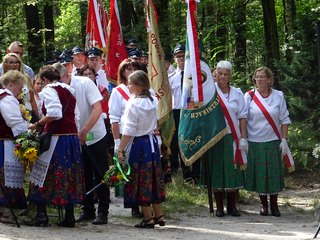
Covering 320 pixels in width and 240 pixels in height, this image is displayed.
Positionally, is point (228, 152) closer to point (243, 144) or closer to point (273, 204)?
point (243, 144)

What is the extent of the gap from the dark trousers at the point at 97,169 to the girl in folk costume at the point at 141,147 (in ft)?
1.39

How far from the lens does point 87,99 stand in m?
8.97

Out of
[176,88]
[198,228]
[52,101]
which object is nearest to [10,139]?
[52,101]

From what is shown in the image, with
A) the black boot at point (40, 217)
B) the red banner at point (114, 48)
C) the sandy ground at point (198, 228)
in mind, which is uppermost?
the red banner at point (114, 48)

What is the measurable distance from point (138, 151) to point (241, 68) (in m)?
13.1

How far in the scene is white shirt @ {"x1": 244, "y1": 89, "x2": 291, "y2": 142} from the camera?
1048 cm

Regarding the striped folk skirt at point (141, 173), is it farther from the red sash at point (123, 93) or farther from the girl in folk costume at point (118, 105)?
the red sash at point (123, 93)

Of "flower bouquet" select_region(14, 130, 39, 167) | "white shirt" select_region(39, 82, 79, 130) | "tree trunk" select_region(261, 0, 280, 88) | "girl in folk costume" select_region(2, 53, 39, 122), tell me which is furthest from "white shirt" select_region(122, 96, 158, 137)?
"tree trunk" select_region(261, 0, 280, 88)

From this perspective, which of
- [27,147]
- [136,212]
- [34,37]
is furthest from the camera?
[34,37]

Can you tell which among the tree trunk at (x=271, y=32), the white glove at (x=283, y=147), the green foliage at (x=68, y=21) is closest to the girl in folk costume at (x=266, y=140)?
the white glove at (x=283, y=147)

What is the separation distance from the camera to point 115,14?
12.3 meters

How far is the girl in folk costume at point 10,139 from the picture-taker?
329 inches

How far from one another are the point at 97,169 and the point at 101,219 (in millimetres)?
596

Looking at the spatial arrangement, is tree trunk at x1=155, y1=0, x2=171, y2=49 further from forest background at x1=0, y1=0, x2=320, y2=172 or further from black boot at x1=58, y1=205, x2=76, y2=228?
black boot at x1=58, y1=205, x2=76, y2=228
